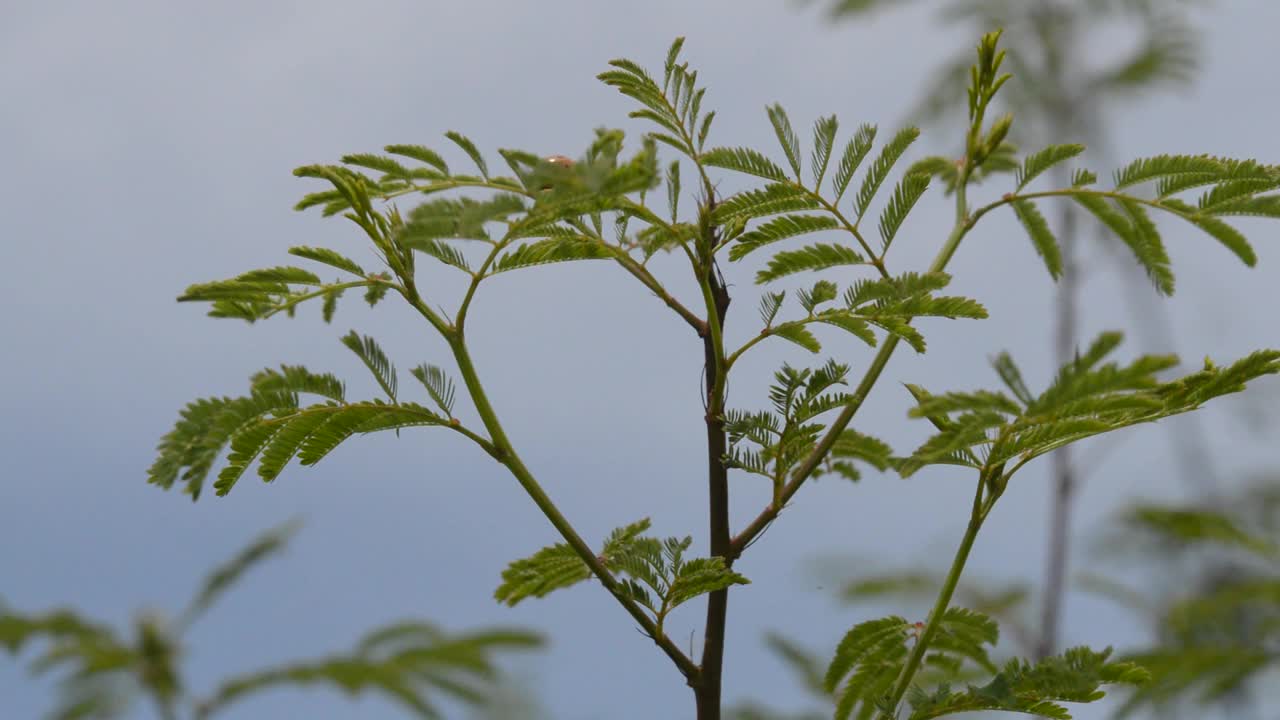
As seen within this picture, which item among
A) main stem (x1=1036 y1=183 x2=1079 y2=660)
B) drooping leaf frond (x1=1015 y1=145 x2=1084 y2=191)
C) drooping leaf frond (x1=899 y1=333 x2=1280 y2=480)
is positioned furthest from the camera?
main stem (x1=1036 y1=183 x2=1079 y2=660)

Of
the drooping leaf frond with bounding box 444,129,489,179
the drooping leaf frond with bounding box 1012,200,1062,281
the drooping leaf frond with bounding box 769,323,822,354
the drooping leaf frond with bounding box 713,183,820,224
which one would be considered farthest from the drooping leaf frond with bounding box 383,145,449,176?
the drooping leaf frond with bounding box 1012,200,1062,281

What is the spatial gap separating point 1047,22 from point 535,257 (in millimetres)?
6287

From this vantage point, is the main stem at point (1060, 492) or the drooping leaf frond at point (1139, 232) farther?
the main stem at point (1060, 492)

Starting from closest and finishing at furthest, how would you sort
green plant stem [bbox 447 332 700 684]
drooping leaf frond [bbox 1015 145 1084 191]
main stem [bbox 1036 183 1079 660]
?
green plant stem [bbox 447 332 700 684] → drooping leaf frond [bbox 1015 145 1084 191] → main stem [bbox 1036 183 1079 660]

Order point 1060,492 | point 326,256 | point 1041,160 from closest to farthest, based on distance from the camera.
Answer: point 326,256, point 1041,160, point 1060,492

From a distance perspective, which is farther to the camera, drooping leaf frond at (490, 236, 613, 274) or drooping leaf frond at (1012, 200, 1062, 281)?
drooping leaf frond at (1012, 200, 1062, 281)

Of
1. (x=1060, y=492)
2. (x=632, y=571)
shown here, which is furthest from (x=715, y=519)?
(x=1060, y=492)

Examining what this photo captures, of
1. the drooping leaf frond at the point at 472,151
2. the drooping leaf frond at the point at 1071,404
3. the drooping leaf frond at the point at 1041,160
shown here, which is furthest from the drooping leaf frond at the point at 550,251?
the drooping leaf frond at the point at 1041,160

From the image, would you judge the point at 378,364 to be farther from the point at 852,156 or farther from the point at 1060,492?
the point at 1060,492

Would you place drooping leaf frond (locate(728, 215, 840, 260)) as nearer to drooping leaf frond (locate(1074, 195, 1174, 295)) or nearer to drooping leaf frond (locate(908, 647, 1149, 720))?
drooping leaf frond (locate(1074, 195, 1174, 295))

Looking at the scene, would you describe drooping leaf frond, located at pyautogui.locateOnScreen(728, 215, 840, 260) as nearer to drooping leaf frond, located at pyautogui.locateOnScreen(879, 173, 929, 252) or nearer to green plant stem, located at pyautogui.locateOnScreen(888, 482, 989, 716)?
drooping leaf frond, located at pyautogui.locateOnScreen(879, 173, 929, 252)

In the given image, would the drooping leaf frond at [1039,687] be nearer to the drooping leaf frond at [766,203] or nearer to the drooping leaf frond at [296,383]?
the drooping leaf frond at [766,203]

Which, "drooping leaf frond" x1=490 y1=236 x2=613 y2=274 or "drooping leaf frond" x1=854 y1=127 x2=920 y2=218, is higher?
"drooping leaf frond" x1=854 y1=127 x2=920 y2=218

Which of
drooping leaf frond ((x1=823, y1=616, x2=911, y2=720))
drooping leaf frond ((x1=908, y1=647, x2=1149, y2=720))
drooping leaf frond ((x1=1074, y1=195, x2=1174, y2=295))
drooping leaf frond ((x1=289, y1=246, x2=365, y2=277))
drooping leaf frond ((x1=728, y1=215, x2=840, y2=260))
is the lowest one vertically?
drooping leaf frond ((x1=908, y1=647, x2=1149, y2=720))
